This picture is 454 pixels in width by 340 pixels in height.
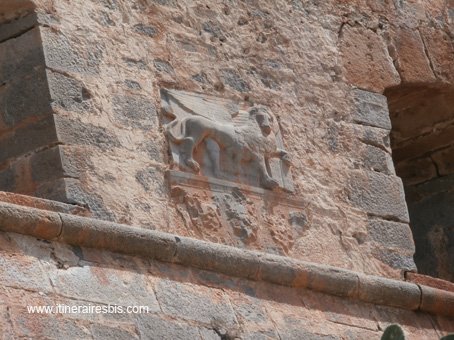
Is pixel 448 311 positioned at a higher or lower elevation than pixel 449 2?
lower

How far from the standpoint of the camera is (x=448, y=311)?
740cm

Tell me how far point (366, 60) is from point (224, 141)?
40.5 inches

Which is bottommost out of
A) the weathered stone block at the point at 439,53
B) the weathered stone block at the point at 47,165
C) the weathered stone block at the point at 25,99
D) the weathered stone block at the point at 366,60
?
the weathered stone block at the point at 47,165

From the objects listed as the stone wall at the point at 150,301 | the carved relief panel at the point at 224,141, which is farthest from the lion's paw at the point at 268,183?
the stone wall at the point at 150,301

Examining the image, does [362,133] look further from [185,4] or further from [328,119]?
[185,4]

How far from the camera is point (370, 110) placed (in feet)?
25.4

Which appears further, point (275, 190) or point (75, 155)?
point (275, 190)

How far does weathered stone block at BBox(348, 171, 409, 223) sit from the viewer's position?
747cm

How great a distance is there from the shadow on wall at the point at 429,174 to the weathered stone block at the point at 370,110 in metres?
0.61

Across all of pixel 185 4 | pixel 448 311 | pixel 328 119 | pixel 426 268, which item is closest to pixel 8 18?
pixel 185 4

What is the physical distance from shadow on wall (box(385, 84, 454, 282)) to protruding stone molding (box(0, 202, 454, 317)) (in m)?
1.26

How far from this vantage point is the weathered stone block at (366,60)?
7777 mm

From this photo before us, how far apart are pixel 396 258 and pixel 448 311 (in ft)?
0.94

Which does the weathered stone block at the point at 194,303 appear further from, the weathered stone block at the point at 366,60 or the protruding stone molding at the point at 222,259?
the weathered stone block at the point at 366,60
